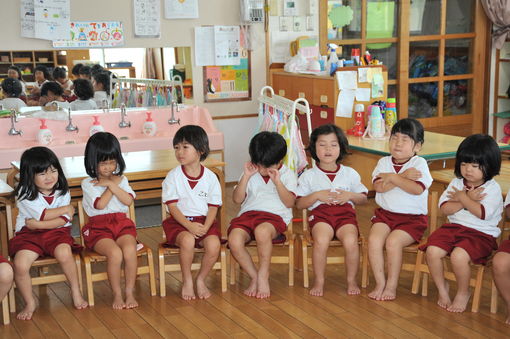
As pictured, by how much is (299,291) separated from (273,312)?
1.00 feet

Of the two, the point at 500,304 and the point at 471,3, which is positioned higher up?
the point at 471,3

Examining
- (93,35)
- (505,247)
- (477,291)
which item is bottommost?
(477,291)

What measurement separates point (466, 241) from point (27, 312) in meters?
2.06

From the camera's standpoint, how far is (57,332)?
3049mm

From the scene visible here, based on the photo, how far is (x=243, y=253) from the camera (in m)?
3.42

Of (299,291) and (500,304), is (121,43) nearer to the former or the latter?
(299,291)

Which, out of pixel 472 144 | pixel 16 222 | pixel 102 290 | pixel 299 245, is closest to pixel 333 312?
pixel 299 245

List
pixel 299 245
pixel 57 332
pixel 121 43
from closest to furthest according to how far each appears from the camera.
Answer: pixel 57 332
pixel 299 245
pixel 121 43

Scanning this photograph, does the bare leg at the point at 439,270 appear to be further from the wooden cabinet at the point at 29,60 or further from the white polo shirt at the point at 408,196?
the wooden cabinet at the point at 29,60

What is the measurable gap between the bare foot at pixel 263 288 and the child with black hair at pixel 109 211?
24.0 inches

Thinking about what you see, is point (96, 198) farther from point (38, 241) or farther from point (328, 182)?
point (328, 182)

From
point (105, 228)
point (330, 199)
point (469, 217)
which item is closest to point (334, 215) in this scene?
point (330, 199)

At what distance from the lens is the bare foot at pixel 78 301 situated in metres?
3.29

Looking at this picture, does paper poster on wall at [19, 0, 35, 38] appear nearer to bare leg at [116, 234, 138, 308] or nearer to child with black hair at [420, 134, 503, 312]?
bare leg at [116, 234, 138, 308]
